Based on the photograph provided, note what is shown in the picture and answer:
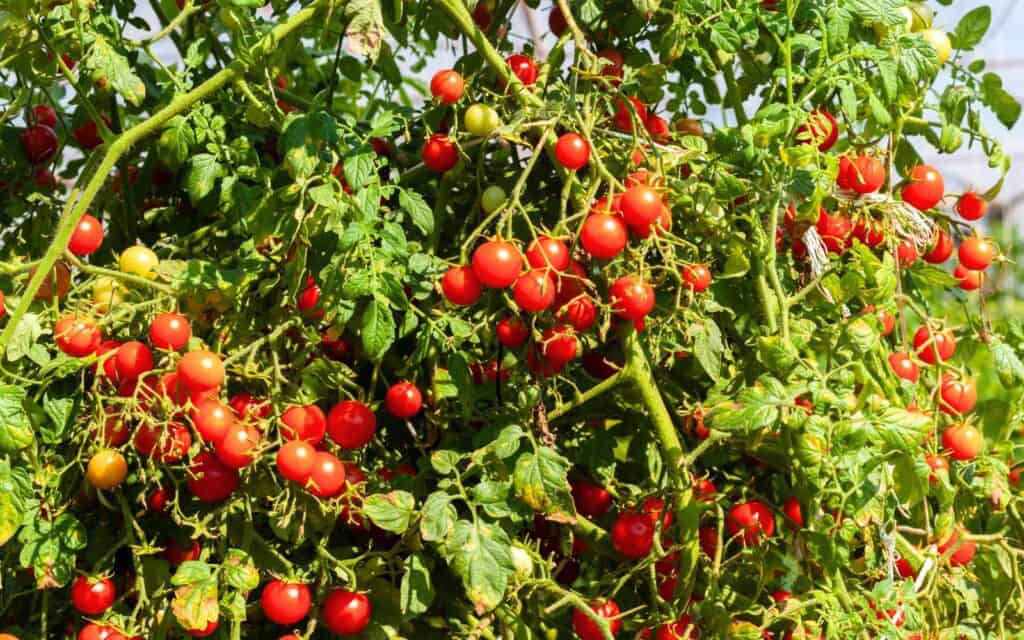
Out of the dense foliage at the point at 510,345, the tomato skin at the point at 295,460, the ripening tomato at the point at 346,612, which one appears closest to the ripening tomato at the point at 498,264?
the dense foliage at the point at 510,345

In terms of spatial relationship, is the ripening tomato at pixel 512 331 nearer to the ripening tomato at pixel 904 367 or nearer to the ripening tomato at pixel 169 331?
the ripening tomato at pixel 169 331

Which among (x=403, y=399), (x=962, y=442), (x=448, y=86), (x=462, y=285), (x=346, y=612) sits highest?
(x=448, y=86)

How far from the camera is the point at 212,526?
1133 millimetres

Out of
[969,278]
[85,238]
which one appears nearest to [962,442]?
[969,278]

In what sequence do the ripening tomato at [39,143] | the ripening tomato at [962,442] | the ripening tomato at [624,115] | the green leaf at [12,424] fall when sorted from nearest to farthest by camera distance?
the green leaf at [12,424] → the ripening tomato at [624,115] → the ripening tomato at [962,442] → the ripening tomato at [39,143]

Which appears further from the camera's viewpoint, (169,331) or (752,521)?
(752,521)

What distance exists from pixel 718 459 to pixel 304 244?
0.49m

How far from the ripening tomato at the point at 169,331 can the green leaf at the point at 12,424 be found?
0.45 ft

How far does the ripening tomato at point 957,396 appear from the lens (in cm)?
128

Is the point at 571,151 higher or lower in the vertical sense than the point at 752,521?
higher

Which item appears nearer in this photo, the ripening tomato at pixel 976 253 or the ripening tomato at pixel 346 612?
the ripening tomato at pixel 346 612

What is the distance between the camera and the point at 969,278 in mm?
1325

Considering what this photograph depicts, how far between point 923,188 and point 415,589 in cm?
68

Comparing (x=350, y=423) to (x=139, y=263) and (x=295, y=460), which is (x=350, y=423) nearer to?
(x=295, y=460)
